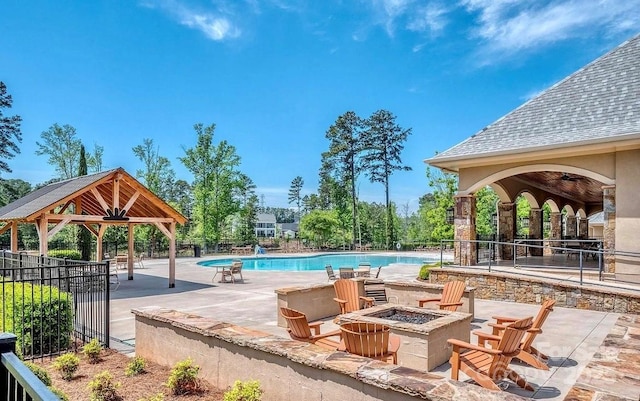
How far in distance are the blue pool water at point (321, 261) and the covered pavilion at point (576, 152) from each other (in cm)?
1433

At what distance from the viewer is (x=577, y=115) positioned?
11.5m

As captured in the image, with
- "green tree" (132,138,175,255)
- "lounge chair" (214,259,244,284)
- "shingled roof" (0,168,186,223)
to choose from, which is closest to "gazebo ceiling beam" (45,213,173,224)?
"shingled roof" (0,168,186,223)

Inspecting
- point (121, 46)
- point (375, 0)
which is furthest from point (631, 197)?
point (121, 46)

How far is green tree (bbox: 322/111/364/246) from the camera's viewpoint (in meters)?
43.3

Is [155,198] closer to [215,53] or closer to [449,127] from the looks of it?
[215,53]

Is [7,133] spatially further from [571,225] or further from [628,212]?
[571,225]

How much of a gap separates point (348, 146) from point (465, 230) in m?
31.4

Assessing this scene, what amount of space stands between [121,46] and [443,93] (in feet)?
66.3

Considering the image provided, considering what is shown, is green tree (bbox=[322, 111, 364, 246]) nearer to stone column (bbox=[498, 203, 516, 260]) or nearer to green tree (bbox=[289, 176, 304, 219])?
stone column (bbox=[498, 203, 516, 260])

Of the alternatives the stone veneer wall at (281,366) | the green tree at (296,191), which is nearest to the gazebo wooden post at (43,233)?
the stone veneer wall at (281,366)

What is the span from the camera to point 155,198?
13.5 metres

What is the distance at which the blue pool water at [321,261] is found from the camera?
27062mm

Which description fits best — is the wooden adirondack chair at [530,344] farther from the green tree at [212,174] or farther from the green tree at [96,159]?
the green tree at [96,159]

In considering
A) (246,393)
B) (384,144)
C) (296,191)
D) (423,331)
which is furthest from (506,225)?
(296,191)
